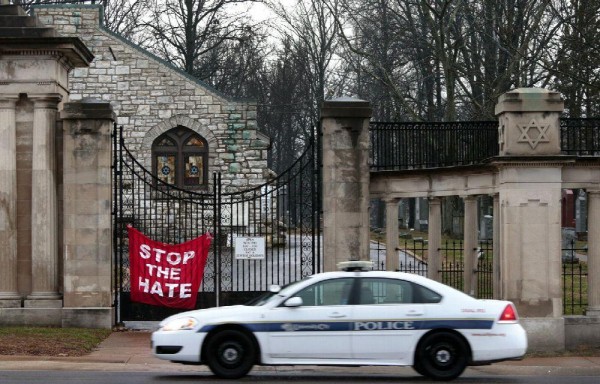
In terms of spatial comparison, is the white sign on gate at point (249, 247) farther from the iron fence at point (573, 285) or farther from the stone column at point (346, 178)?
the iron fence at point (573, 285)

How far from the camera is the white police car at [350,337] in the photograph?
14.3 m

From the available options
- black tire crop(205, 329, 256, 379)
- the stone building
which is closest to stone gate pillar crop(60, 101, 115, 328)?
the stone building

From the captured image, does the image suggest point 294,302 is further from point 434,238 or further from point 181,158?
point 181,158

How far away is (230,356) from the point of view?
1434 centimetres

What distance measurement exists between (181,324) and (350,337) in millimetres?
2174

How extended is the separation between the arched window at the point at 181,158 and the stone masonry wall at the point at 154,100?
27cm

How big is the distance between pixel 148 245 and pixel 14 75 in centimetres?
380

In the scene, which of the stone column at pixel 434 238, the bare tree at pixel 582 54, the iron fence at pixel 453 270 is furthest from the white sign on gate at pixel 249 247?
the bare tree at pixel 582 54

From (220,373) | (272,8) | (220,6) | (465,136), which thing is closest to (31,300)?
(220,373)

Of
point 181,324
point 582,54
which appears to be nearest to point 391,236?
point 181,324

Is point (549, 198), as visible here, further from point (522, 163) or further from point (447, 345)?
point (447, 345)

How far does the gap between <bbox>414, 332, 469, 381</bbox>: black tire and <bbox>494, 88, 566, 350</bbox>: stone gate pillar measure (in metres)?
3.89

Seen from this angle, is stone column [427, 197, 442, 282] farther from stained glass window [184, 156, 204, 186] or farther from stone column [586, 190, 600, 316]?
stained glass window [184, 156, 204, 186]

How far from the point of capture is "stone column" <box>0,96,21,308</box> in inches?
768
